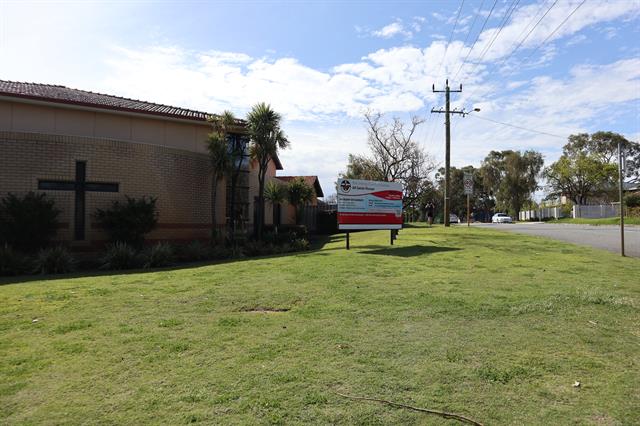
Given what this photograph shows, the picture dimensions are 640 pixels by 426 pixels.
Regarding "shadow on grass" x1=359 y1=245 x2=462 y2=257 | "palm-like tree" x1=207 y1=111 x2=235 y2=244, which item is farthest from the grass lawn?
"palm-like tree" x1=207 y1=111 x2=235 y2=244

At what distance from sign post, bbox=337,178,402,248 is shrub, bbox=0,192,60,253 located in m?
9.28

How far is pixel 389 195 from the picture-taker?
55.0 ft

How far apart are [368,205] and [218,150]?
6150mm

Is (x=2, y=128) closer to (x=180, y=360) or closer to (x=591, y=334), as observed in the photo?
(x=180, y=360)

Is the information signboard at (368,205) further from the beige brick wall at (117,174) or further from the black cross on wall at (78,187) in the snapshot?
the black cross on wall at (78,187)

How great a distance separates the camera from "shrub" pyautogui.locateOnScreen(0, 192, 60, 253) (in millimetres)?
13461

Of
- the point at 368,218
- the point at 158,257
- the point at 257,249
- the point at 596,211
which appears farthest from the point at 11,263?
the point at 596,211

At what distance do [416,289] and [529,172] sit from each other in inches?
2963

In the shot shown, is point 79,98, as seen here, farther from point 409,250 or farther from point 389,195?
point 409,250

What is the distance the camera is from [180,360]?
4559 millimetres

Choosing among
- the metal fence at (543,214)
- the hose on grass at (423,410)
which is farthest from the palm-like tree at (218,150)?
the metal fence at (543,214)

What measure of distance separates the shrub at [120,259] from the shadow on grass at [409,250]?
6.73 metres

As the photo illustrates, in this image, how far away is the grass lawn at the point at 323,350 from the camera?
3.58 m

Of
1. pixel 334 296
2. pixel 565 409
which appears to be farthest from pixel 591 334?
pixel 334 296
